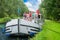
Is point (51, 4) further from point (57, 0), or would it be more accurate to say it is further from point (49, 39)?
point (49, 39)

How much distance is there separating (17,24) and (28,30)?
0.99 metres

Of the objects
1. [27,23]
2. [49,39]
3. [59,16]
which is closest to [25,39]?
[27,23]

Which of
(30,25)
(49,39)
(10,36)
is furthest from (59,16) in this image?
(49,39)

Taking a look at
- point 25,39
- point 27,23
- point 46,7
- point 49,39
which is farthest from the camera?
point 46,7

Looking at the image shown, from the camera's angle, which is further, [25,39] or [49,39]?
[25,39]

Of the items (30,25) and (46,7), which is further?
(46,7)

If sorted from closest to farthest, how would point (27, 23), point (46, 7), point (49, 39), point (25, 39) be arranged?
point (49, 39)
point (25, 39)
point (27, 23)
point (46, 7)

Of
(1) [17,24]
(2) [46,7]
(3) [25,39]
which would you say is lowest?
(3) [25,39]

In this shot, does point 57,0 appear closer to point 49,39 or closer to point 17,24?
point 17,24

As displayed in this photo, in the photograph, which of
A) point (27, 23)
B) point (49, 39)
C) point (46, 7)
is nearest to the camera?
point (49, 39)

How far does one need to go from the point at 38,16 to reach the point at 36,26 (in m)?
2.94

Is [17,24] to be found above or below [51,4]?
below

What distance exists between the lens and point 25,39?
18297 mm

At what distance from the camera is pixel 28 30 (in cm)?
1889
